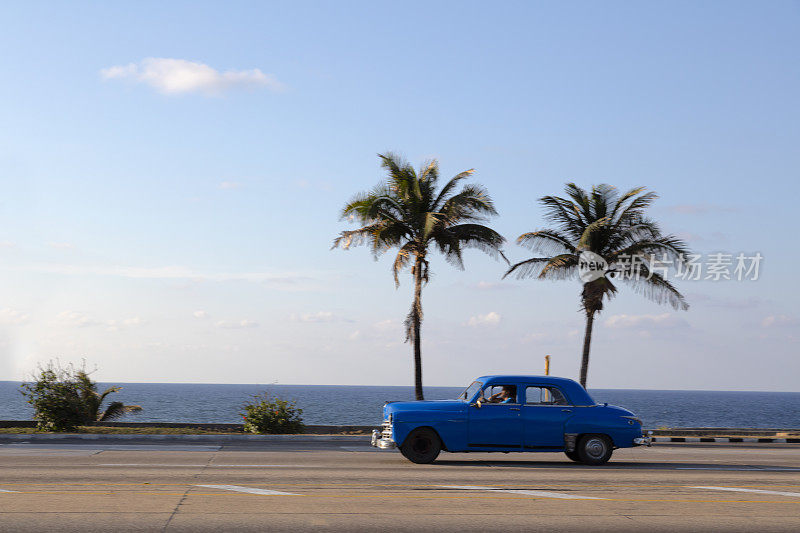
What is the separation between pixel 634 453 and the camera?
786 inches

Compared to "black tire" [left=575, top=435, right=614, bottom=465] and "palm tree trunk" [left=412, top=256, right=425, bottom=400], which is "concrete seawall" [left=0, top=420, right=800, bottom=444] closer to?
"palm tree trunk" [left=412, top=256, right=425, bottom=400]

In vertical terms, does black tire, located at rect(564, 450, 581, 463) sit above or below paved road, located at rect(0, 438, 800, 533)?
above

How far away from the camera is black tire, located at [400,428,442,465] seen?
15.5 m

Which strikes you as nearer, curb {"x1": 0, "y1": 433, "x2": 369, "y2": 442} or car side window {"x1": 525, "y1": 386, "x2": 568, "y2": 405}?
car side window {"x1": 525, "y1": 386, "x2": 568, "y2": 405}

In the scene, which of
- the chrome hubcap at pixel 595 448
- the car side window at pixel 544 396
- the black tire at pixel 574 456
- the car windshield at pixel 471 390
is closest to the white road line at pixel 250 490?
the car windshield at pixel 471 390

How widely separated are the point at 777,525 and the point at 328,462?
8.58m

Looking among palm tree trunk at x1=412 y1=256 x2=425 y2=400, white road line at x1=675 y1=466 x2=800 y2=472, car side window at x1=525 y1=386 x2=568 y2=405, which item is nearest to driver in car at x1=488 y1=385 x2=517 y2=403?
car side window at x1=525 y1=386 x2=568 y2=405

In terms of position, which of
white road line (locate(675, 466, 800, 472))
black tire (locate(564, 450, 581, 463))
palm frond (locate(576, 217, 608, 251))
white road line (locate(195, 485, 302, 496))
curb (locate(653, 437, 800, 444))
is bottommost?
curb (locate(653, 437, 800, 444))

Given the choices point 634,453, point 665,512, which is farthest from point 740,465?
point 665,512

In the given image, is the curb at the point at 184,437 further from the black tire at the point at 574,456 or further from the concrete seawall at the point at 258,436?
the black tire at the point at 574,456

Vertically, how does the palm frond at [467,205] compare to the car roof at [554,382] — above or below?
above

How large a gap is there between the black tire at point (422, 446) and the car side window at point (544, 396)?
1.91 meters

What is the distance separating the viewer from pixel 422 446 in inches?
614

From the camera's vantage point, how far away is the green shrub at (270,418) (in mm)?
23078
